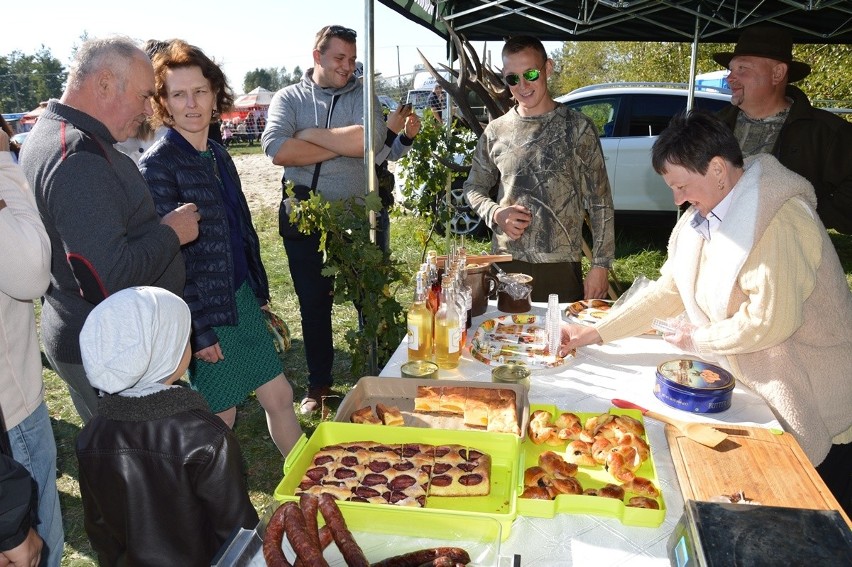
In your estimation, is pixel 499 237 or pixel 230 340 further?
pixel 499 237

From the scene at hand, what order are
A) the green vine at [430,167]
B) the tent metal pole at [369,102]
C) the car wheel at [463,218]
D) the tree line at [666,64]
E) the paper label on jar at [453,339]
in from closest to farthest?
the paper label on jar at [453,339], the tent metal pole at [369,102], the green vine at [430,167], the car wheel at [463,218], the tree line at [666,64]

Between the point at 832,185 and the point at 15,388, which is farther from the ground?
the point at 832,185

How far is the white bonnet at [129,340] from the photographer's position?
5.11 ft

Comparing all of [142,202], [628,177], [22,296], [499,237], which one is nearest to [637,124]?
[628,177]

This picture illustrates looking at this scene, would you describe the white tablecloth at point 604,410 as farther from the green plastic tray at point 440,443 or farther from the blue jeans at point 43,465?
the blue jeans at point 43,465

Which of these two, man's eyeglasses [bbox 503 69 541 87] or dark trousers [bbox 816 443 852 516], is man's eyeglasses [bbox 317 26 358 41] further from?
dark trousers [bbox 816 443 852 516]

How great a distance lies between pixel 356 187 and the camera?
12.8 ft

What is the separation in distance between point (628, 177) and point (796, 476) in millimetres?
6696

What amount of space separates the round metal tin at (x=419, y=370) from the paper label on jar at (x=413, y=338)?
6.2 inches

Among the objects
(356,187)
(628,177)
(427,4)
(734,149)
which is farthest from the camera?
(628,177)

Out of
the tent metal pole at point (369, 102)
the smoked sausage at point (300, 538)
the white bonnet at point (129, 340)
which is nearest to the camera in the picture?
the smoked sausage at point (300, 538)

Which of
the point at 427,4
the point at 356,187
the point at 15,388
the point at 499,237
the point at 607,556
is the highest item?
the point at 427,4

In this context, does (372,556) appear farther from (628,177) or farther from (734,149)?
(628,177)

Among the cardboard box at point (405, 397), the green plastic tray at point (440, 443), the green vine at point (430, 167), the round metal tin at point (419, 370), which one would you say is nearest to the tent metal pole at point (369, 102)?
the round metal tin at point (419, 370)
